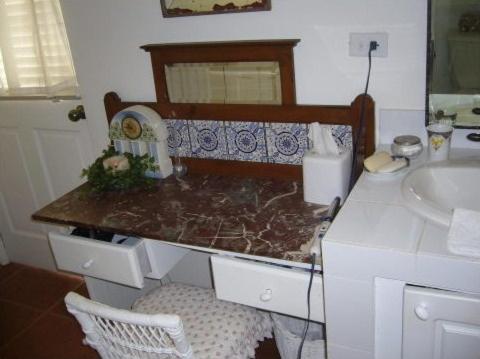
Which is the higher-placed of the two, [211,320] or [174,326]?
[174,326]

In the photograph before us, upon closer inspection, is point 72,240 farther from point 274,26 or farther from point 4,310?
point 4,310

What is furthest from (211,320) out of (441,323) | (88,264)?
(441,323)

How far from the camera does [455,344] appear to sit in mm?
1028

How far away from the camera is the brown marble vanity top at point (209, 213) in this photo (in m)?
1.26

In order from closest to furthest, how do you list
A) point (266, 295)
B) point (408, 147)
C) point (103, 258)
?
point (266, 295) → point (408, 147) → point (103, 258)

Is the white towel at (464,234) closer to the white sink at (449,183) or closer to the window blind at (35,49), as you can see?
the white sink at (449,183)

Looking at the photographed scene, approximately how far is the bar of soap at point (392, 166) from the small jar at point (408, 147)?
0.15ft

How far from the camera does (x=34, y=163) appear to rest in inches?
89.4

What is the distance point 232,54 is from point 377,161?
0.57m

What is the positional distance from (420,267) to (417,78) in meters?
0.60

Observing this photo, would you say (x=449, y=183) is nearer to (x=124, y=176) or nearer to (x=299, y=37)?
(x=299, y=37)

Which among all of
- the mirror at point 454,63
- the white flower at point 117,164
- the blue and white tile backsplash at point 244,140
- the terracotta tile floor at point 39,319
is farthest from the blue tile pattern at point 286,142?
the terracotta tile floor at point 39,319

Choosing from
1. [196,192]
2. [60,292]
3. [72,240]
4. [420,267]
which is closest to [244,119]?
[196,192]

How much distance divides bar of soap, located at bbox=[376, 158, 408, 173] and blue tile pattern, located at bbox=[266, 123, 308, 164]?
1.04 ft
